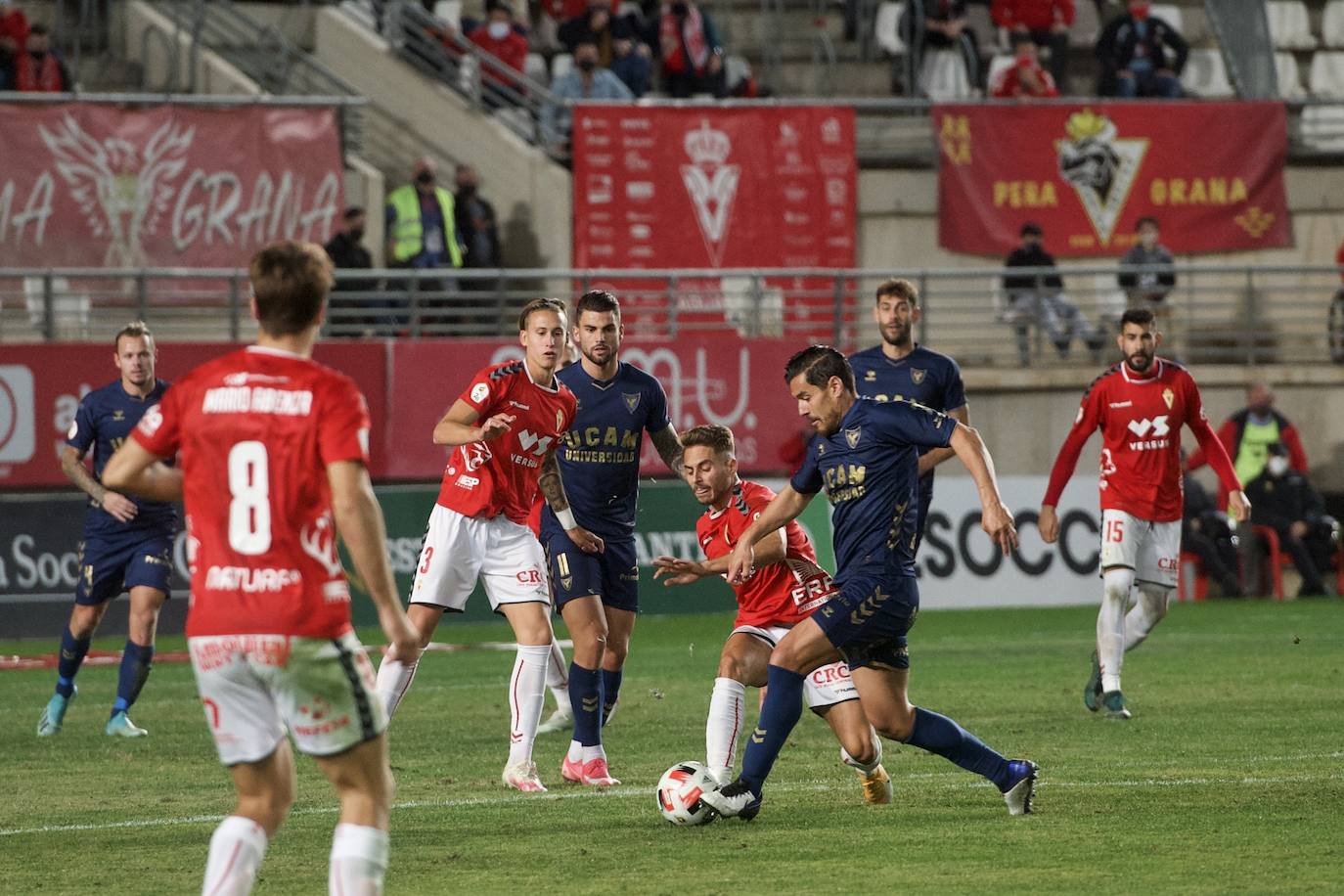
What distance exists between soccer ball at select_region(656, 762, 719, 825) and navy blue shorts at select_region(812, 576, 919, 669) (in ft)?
2.60

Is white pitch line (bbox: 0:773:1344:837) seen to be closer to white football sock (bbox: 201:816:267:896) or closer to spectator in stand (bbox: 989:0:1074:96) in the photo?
white football sock (bbox: 201:816:267:896)

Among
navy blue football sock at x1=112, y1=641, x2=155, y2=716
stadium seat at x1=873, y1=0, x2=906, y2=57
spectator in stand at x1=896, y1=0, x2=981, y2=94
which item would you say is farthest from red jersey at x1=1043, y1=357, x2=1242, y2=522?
stadium seat at x1=873, y1=0, x2=906, y2=57

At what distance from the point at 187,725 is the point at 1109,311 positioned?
52.2ft

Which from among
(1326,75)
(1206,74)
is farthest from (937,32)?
(1326,75)

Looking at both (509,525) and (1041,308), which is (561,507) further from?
(1041,308)

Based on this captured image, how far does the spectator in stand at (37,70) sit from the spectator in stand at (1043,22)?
1268cm

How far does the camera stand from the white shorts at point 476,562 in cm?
990

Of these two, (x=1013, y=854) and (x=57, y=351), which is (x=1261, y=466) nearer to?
(x=57, y=351)

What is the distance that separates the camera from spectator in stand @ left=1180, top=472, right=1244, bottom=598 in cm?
2292

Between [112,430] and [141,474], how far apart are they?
7182mm

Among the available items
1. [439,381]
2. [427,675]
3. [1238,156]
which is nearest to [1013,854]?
[427,675]

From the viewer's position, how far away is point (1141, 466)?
42.5 ft

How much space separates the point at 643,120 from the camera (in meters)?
25.8

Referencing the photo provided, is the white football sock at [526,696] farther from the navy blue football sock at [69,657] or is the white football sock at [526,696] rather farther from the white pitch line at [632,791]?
the navy blue football sock at [69,657]
